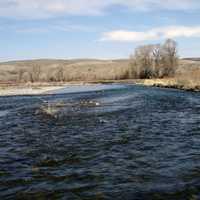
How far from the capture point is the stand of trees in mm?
116625

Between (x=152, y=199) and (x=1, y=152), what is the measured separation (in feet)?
26.2

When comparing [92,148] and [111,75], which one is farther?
[111,75]

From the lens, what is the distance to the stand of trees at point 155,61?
11662 cm

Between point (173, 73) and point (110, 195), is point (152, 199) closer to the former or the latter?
point (110, 195)

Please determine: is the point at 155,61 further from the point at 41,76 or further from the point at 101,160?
the point at 101,160

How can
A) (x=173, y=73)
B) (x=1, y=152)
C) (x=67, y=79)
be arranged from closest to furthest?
(x=1, y=152), (x=173, y=73), (x=67, y=79)

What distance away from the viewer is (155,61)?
121 meters

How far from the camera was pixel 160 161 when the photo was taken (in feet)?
43.1

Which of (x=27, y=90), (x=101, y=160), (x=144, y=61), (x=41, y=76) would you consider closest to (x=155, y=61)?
(x=144, y=61)

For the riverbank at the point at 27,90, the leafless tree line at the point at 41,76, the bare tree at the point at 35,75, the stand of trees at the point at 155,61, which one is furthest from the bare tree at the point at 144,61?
the bare tree at the point at 35,75

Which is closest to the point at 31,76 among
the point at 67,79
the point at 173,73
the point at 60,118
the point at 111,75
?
the point at 67,79

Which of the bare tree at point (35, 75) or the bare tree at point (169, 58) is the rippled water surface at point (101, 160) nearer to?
the bare tree at point (169, 58)

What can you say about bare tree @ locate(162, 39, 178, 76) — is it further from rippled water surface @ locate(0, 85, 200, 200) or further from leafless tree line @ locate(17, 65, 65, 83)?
rippled water surface @ locate(0, 85, 200, 200)

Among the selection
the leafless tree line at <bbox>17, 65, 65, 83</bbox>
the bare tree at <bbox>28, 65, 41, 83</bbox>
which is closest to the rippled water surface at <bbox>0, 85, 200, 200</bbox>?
the leafless tree line at <bbox>17, 65, 65, 83</bbox>
